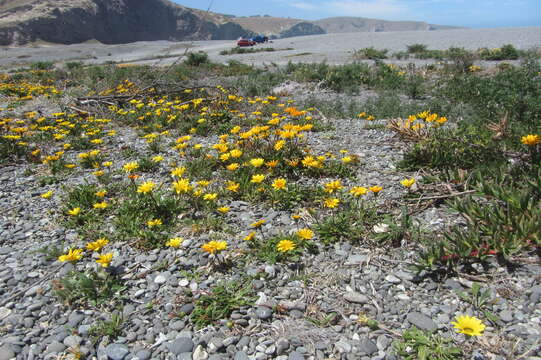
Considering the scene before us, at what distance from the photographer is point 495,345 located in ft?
6.44

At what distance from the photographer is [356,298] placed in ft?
8.00

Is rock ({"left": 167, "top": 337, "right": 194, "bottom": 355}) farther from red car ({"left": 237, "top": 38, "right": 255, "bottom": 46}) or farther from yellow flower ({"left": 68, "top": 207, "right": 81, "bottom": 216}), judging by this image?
red car ({"left": 237, "top": 38, "right": 255, "bottom": 46})

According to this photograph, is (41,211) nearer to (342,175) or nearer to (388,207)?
(342,175)

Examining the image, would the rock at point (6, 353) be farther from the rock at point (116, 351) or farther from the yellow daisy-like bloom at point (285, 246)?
the yellow daisy-like bloom at point (285, 246)

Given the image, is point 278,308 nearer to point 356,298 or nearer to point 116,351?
point 356,298

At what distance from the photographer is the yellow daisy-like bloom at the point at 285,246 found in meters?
2.81

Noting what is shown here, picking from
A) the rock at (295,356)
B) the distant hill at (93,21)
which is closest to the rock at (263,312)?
the rock at (295,356)

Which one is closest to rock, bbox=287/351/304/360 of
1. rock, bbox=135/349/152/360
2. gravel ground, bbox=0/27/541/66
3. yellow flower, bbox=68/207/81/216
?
rock, bbox=135/349/152/360

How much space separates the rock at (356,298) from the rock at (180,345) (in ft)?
3.56

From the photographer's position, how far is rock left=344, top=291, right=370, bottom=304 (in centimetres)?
242

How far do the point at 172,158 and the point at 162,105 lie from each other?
3.14 m

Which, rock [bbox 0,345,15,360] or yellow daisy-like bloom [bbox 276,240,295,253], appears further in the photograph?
yellow daisy-like bloom [bbox 276,240,295,253]

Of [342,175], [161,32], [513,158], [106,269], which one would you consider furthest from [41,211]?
[161,32]

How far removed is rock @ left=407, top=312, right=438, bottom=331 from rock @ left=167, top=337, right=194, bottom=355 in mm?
1389
